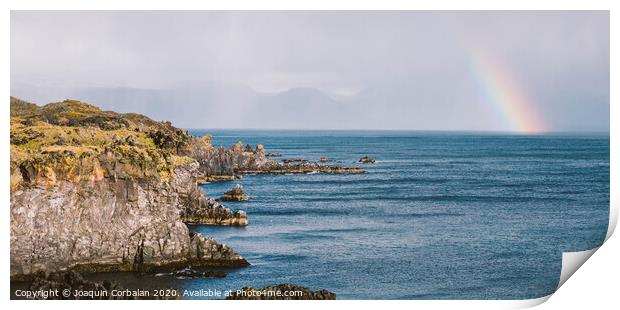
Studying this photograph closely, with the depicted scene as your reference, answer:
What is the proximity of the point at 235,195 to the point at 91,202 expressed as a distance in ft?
20.3

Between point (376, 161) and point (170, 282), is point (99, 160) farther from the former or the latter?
point (376, 161)

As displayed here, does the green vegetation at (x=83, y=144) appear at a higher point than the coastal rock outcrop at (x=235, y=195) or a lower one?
higher

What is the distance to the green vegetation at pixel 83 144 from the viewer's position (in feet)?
59.1

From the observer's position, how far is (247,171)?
25.7 m

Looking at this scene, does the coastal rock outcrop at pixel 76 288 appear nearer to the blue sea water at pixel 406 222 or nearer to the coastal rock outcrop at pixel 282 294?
the blue sea water at pixel 406 222

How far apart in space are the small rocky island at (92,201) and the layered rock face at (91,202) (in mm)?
21

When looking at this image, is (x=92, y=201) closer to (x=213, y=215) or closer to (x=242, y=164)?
(x=213, y=215)

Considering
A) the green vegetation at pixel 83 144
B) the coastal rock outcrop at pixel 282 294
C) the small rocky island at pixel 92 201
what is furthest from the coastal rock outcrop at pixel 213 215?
the coastal rock outcrop at pixel 282 294

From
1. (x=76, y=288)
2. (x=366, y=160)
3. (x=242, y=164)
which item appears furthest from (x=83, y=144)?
(x=366, y=160)

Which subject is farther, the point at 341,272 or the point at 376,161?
the point at 376,161

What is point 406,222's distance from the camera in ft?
66.4

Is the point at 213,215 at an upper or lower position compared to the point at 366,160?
lower
